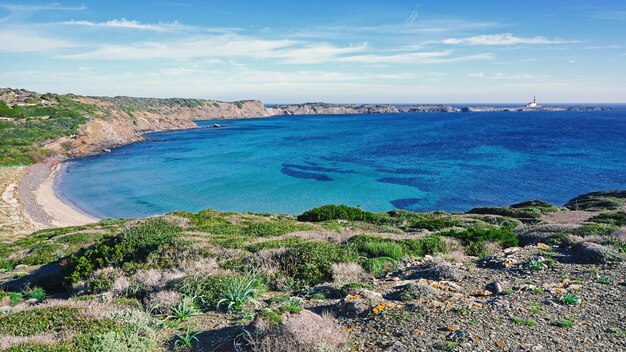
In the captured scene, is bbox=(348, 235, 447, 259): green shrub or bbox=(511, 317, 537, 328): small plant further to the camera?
bbox=(348, 235, 447, 259): green shrub

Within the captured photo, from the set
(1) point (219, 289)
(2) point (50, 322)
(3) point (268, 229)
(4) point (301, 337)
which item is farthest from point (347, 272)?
(2) point (50, 322)

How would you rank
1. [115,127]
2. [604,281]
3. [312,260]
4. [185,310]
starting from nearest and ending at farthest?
[185,310] < [604,281] < [312,260] < [115,127]

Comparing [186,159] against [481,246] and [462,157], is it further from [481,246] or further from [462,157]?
[481,246]

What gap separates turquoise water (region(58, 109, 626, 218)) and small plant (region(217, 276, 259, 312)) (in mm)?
32484

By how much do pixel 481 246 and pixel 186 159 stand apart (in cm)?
7342

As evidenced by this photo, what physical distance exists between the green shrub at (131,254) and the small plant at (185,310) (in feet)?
14.0

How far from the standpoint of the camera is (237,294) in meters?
10.3

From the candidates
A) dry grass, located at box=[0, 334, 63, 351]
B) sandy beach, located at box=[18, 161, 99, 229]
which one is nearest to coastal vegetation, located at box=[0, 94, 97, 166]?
sandy beach, located at box=[18, 161, 99, 229]

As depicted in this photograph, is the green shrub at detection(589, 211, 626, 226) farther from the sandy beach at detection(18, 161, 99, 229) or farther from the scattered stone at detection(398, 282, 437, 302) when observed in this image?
the sandy beach at detection(18, 161, 99, 229)

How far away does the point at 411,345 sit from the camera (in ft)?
24.0

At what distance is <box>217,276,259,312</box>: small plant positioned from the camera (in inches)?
393

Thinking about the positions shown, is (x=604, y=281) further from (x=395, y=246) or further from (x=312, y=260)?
(x=312, y=260)

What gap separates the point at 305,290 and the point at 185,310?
3.56 m

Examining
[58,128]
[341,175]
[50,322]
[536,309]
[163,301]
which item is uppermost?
[58,128]
